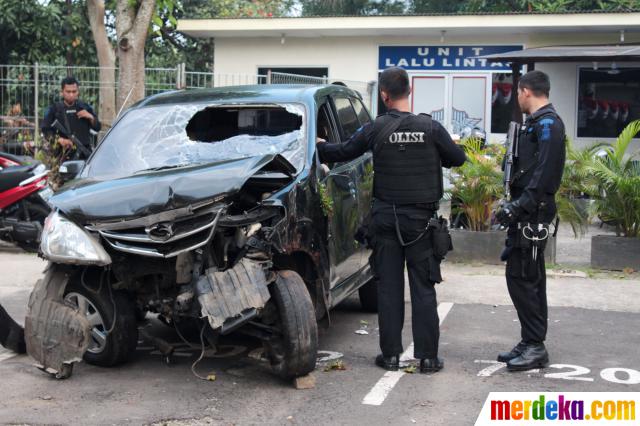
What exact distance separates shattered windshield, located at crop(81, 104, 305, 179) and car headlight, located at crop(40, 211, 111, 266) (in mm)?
854

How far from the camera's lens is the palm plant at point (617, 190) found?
9.04m

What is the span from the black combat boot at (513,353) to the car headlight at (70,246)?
9.03 ft

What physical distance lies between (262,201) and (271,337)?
86 cm

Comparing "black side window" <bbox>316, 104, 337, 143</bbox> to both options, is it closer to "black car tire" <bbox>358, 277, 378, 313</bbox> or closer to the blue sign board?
"black car tire" <bbox>358, 277, 378, 313</bbox>

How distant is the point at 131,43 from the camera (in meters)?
11.9

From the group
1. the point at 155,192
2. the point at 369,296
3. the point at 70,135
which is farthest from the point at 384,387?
the point at 70,135

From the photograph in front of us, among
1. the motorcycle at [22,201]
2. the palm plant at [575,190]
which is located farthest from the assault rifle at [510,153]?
the motorcycle at [22,201]

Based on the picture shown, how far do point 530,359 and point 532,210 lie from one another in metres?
1.01

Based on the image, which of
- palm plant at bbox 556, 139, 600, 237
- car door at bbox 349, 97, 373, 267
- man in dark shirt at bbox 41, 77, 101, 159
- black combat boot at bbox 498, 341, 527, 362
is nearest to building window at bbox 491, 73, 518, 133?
palm plant at bbox 556, 139, 600, 237

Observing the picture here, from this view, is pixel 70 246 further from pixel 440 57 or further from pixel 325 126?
pixel 440 57

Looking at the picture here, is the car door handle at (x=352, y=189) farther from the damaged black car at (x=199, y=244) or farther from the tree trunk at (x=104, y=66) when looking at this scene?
the tree trunk at (x=104, y=66)

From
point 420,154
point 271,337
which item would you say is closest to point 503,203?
point 420,154

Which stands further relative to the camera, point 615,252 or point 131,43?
point 131,43

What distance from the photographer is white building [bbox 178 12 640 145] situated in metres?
16.2
